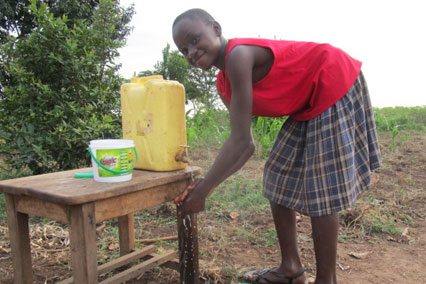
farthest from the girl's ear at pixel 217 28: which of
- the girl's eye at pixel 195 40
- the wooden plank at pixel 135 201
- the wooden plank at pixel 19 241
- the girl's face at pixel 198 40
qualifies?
the wooden plank at pixel 19 241

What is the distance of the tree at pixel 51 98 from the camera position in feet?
9.38

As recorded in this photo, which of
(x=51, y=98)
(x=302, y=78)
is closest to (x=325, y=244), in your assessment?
(x=302, y=78)

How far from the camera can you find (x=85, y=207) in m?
1.25

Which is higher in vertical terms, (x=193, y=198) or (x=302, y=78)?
(x=302, y=78)

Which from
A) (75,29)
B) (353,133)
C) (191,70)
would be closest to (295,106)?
(353,133)

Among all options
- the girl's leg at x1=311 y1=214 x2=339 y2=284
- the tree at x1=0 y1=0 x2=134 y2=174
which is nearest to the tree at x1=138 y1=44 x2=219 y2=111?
the tree at x1=0 y1=0 x2=134 y2=174

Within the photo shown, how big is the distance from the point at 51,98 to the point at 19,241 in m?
1.71

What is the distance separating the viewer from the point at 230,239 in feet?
8.27

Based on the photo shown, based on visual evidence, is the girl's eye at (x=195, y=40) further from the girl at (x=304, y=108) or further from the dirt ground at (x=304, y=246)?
the dirt ground at (x=304, y=246)

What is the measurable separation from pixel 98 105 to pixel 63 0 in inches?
226

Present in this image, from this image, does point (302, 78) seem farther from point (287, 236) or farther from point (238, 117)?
point (287, 236)

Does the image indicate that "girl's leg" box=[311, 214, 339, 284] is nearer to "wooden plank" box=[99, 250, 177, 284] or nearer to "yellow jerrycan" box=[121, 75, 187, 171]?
"yellow jerrycan" box=[121, 75, 187, 171]

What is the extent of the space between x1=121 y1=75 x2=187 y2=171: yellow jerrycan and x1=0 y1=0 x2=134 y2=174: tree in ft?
4.32

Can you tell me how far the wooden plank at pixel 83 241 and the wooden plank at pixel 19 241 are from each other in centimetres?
39
